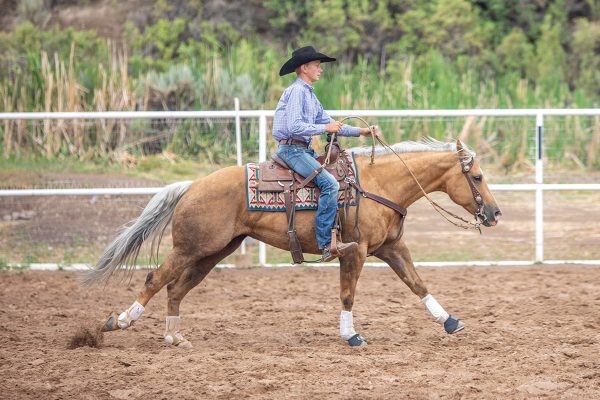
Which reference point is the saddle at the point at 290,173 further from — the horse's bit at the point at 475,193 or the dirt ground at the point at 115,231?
the dirt ground at the point at 115,231

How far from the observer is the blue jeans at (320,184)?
742cm

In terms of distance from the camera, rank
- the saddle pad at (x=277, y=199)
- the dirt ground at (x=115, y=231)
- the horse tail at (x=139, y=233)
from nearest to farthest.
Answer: the saddle pad at (x=277, y=199), the horse tail at (x=139, y=233), the dirt ground at (x=115, y=231)

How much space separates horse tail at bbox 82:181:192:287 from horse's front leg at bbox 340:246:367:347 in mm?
1403

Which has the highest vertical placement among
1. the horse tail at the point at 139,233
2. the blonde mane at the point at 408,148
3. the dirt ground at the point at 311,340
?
the blonde mane at the point at 408,148

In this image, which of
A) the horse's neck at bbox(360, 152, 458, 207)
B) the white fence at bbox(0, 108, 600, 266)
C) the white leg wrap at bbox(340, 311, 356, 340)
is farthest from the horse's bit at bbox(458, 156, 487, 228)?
the white fence at bbox(0, 108, 600, 266)

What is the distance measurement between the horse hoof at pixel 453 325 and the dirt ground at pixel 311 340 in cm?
8

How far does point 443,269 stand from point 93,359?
17.2 ft

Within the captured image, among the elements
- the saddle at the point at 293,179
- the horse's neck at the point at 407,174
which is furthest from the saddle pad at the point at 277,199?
the horse's neck at the point at 407,174

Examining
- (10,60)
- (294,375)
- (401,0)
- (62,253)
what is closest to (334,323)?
(294,375)

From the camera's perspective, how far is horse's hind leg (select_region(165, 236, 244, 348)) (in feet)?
25.0

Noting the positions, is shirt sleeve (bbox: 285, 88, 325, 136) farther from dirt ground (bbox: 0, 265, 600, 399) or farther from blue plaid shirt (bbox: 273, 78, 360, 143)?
dirt ground (bbox: 0, 265, 600, 399)

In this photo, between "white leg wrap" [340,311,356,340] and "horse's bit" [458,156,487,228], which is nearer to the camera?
"white leg wrap" [340,311,356,340]

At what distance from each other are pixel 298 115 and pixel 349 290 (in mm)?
1401

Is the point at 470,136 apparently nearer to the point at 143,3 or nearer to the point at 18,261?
the point at 18,261
